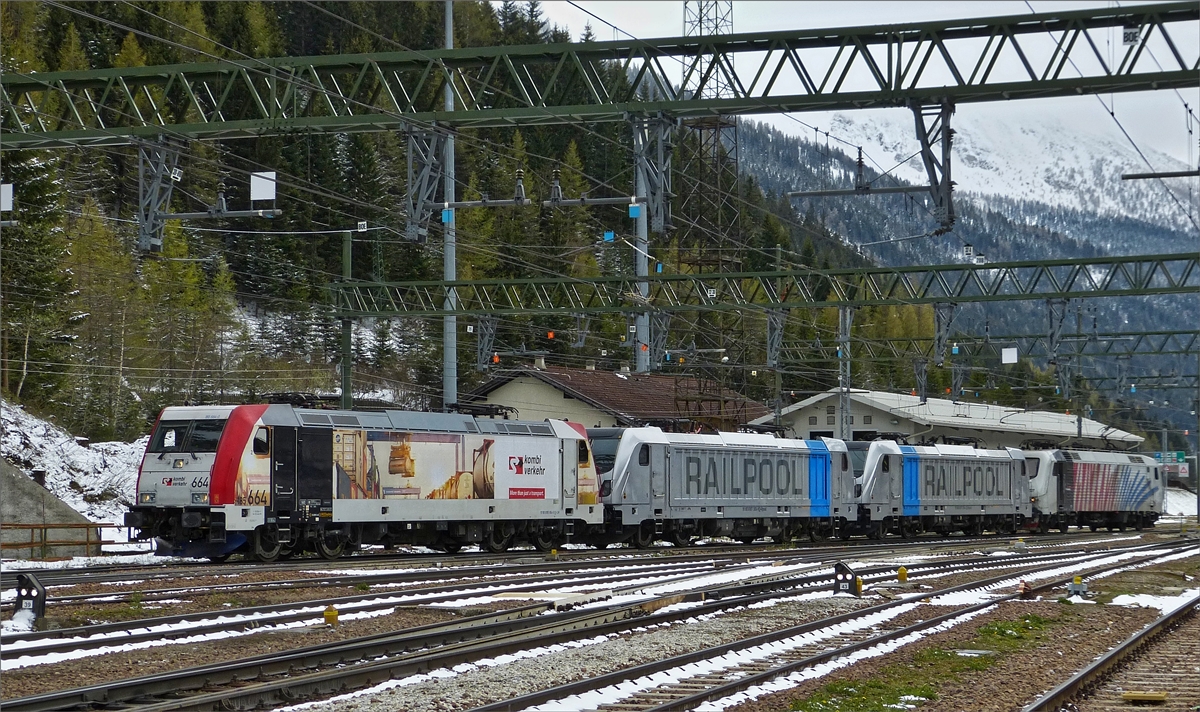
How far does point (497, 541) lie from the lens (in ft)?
110

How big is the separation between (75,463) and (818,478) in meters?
24.3

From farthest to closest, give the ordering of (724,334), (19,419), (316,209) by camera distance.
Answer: (316,209) < (724,334) < (19,419)

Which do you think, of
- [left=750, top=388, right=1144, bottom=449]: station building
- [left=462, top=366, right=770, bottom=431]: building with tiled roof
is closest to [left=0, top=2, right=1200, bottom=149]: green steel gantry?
[left=462, top=366, right=770, bottom=431]: building with tiled roof

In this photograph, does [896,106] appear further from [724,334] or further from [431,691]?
[724,334]

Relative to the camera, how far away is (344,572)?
24.2m

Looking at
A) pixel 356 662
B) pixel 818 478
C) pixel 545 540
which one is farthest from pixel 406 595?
pixel 818 478

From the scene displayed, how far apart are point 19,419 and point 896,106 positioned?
3451 centimetres

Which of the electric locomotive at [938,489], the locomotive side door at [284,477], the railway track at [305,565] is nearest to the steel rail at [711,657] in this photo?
the railway track at [305,565]

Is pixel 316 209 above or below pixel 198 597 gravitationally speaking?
above

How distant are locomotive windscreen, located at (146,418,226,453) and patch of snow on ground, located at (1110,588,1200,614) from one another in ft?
53.8

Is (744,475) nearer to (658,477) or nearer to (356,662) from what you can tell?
(658,477)

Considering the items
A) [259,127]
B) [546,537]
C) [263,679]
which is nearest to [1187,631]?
→ [263,679]

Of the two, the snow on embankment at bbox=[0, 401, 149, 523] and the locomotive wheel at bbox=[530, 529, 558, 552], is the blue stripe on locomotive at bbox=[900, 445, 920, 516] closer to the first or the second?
the locomotive wheel at bbox=[530, 529, 558, 552]

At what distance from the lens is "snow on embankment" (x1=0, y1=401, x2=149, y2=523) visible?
4369 cm
